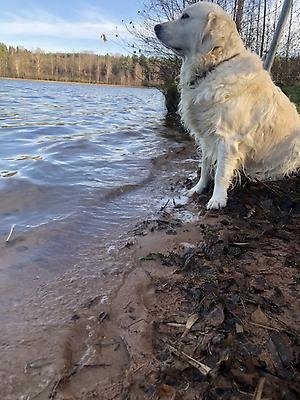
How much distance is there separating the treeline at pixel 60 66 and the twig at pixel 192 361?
69277 mm

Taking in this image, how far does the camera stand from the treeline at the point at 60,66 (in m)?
76.5

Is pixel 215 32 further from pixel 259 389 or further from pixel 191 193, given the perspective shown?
pixel 259 389

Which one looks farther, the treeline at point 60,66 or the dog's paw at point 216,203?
the treeline at point 60,66

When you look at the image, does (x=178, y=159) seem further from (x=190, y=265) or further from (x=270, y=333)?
(x=270, y=333)

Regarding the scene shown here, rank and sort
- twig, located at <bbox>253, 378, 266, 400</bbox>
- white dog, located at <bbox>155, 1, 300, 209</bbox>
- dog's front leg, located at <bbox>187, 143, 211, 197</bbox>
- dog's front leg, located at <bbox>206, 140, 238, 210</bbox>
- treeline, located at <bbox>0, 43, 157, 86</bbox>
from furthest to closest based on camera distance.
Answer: treeline, located at <bbox>0, 43, 157, 86</bbox>
dog's front leg, located at <bbox>187, 143, 211, 197</bbox>
dog's front leg, located at <bbox>206, 140, 238, 210</bbox>
white dog, located at <bbox>155, 1, 300, 209</bbox>
twig, located at <bbox>253, 378, 266, 400</bbox>

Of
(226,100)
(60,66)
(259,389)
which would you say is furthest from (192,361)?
(60,66)

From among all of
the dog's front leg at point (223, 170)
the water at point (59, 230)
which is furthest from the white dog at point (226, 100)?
the water at point (59, 230)

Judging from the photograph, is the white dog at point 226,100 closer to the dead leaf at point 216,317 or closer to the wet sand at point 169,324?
the wet sand at point 169,324

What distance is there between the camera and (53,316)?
2123 mm

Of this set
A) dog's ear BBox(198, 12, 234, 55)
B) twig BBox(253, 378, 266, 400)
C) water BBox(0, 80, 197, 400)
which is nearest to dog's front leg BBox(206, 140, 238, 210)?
water BBox(0, 80, 197, 400)

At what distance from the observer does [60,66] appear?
91125mm

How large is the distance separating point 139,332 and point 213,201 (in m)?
2.10

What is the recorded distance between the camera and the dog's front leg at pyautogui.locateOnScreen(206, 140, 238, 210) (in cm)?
377

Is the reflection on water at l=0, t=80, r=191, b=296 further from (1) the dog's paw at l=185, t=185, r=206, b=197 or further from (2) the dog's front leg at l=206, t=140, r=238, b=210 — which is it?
(2) the dog's front leg at l=206, t=140, r=238, b=210
